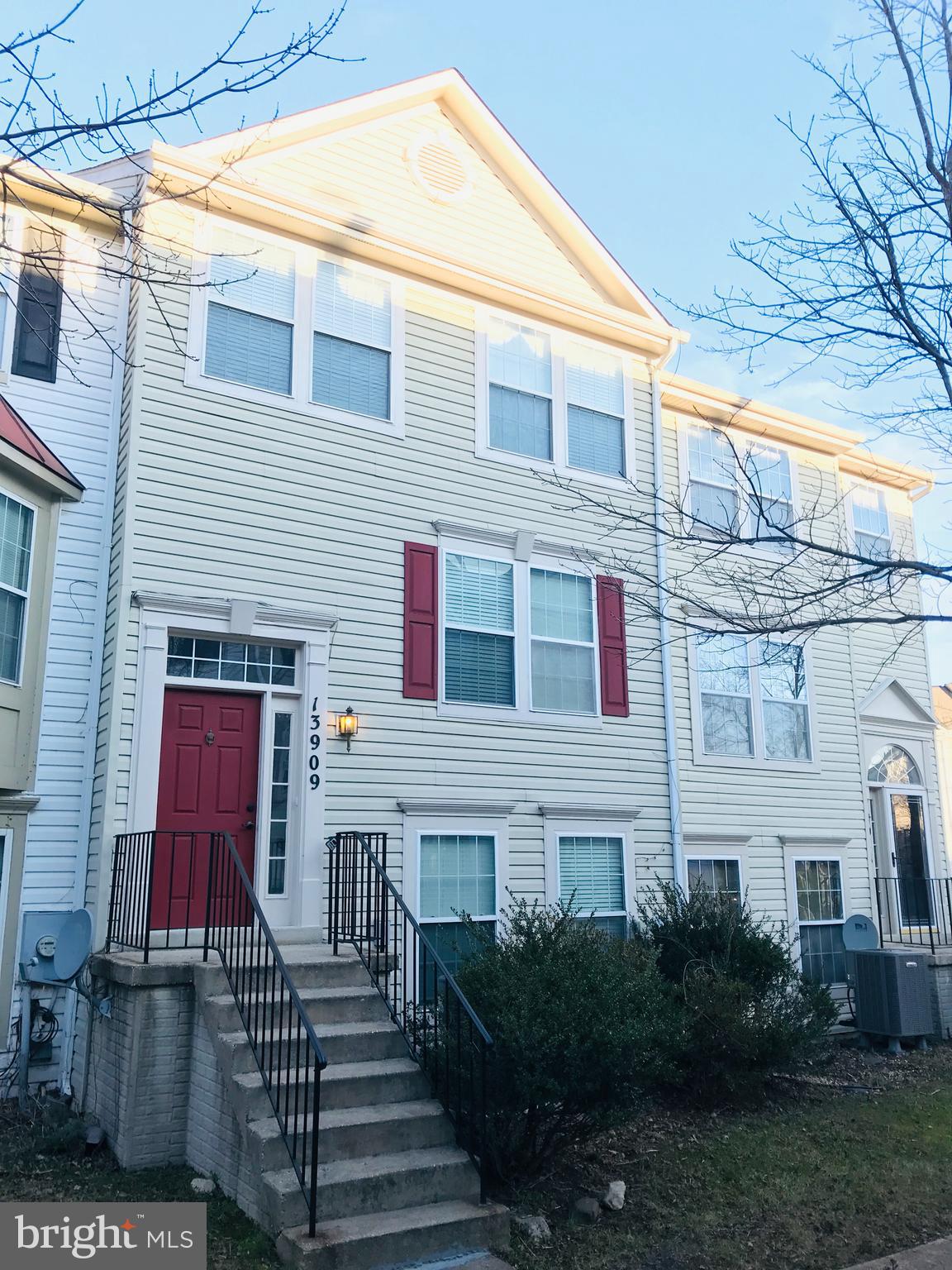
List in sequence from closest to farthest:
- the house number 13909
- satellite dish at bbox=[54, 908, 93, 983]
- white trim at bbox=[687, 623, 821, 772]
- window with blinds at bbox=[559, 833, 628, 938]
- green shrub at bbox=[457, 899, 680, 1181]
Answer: green shrub at bbox=[457, 899, 680, 1181], satellite dish at bbox=[54, 908, 93, 983], the house number 13909, window with blinds at bbox=[559, 833, 628, 938], white trim at bbox=[687, 623, 821, 772]

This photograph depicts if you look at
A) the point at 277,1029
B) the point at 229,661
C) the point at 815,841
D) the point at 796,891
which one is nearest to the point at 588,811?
the point at 796,891

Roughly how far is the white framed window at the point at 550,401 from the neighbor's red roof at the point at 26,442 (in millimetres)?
4085

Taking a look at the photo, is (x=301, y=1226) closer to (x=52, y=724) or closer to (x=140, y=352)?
(x=52, y=724)

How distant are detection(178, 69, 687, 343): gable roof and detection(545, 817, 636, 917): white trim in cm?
571

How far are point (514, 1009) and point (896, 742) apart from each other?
10.00m

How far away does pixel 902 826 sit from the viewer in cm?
1455

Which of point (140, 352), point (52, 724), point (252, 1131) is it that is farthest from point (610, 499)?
point (252, 1131)

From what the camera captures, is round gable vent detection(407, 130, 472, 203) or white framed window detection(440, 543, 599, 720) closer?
white framed window detection(440, 543, 599, 720)

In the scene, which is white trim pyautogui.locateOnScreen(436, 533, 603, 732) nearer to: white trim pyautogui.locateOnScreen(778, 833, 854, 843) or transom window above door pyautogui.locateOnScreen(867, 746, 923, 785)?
white trim pyautogui.locateOnScreen(778, 833, 854, 843)

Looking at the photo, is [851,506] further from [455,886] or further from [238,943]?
[238,943]

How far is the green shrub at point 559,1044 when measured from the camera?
607 centimetres

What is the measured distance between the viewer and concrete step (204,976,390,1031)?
652 centimetres

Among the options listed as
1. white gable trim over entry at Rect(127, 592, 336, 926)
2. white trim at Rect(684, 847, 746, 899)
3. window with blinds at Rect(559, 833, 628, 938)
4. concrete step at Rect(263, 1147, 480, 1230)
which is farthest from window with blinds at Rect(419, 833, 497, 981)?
concrete step at Rect(263, 1147, 480, 1230)

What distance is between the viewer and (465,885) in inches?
384
